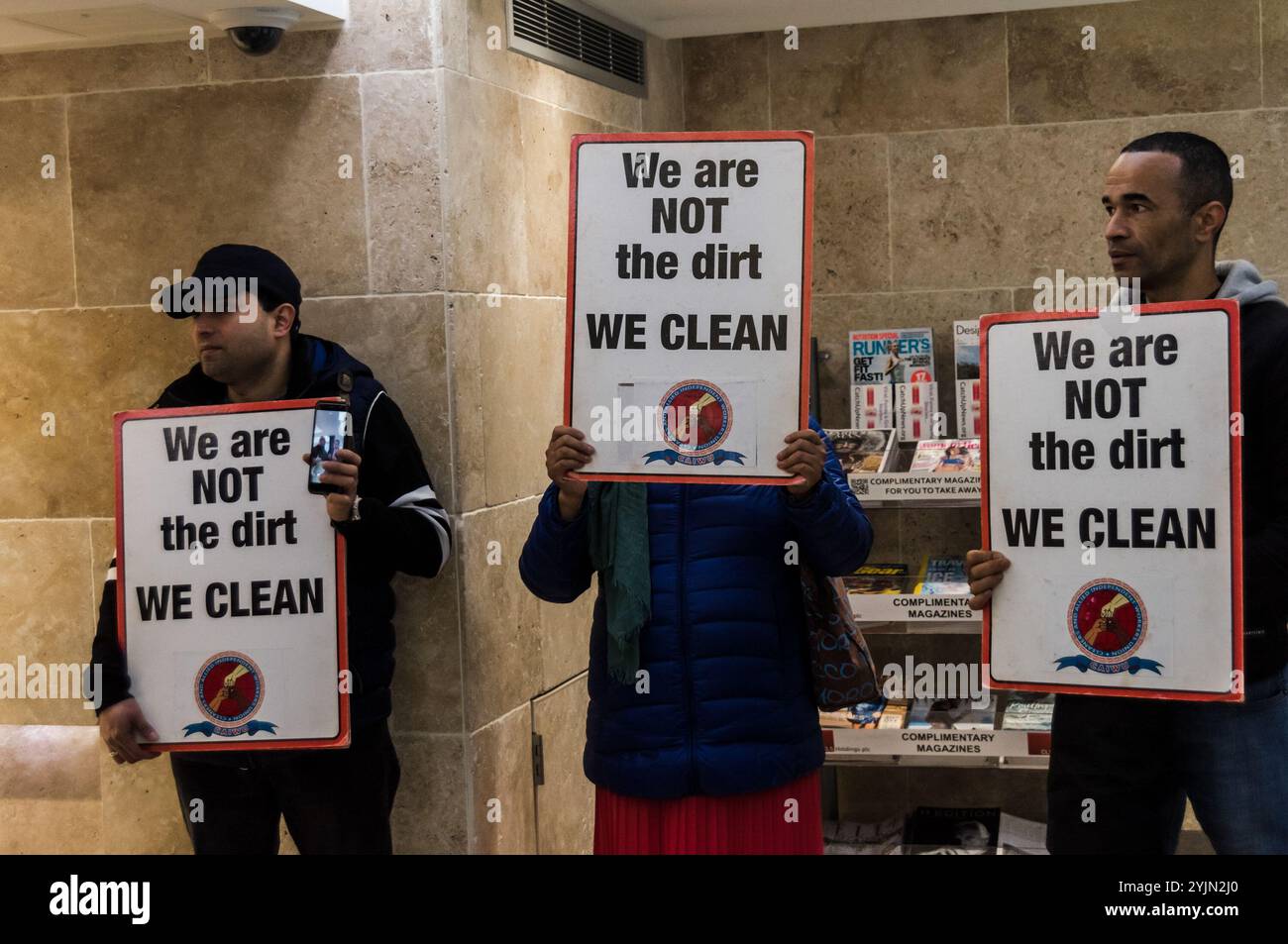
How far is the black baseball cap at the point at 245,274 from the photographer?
292 cm

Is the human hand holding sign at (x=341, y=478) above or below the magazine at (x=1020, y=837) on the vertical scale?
above

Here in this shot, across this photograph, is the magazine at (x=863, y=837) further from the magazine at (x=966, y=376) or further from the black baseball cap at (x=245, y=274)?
the black baseball cap at (x=245, y=274)

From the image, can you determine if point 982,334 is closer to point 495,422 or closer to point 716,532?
point 716,532

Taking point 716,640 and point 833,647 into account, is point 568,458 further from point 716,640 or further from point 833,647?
point 833,647

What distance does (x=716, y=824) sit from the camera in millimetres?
2596

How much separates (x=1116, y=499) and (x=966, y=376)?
6.50 ft

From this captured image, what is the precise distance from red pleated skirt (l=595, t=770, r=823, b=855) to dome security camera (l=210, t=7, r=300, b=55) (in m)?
1.81

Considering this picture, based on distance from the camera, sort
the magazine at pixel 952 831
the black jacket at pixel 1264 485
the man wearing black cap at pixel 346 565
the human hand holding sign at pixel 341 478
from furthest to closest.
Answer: the magazine at pixel 952 831, the man wearing black cap at pixel 346 565, the human hand holding sign at pixel 341 478, the black jacket at pixel 1264 485

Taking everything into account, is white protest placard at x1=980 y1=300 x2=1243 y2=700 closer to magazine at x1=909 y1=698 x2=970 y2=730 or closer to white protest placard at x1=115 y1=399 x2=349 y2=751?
white protest placard at x1=115 y1=399 x2=349 y2=751

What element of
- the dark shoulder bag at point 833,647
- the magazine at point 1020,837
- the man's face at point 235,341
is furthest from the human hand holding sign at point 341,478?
the magazine at point 1020,837

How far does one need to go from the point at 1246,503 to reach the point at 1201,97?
2.33 metres

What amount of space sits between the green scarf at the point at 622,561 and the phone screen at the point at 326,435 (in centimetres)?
50

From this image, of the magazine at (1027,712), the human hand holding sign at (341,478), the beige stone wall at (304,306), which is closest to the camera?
the human hand holding sign at (341,478)

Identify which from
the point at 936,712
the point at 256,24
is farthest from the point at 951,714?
the point at 256,24
